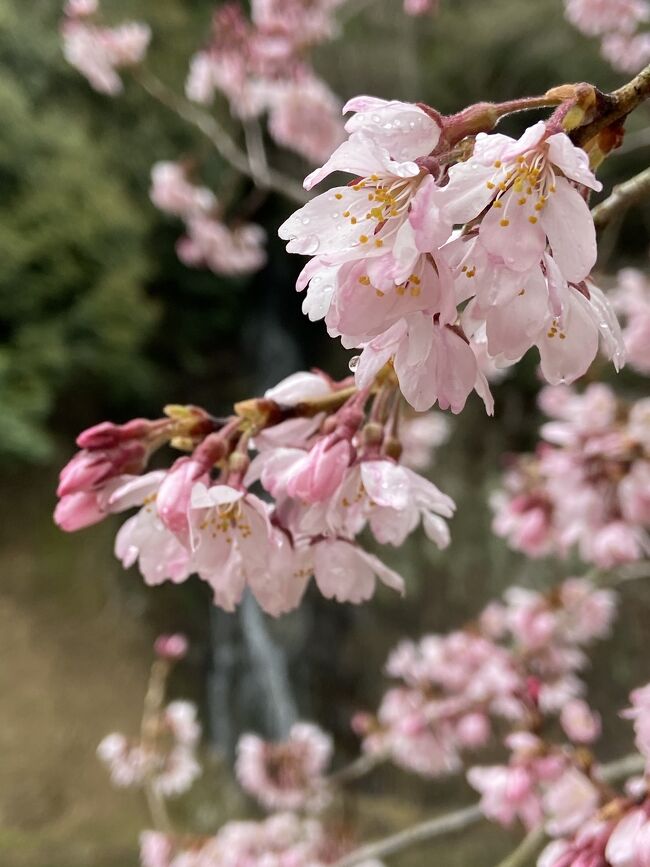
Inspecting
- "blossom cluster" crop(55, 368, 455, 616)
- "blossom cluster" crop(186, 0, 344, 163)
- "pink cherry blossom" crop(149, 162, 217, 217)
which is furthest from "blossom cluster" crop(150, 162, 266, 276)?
"blossom cluster" crop(55, 368, 455, 616)

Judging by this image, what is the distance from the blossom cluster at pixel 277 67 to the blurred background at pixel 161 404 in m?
0.58

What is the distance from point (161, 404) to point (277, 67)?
3.35ft

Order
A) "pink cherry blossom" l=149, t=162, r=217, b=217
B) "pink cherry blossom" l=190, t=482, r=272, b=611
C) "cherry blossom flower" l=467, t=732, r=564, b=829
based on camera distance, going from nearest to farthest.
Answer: "pink cherry blossom" l=190, t=482, r=272, b=611, "cherry blossom flower" l=467, t=732, r=564, b=829, "pink cherry blossom" l=149, t=162, r=217, b=217

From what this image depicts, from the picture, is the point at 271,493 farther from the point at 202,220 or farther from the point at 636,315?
the point at 202,220

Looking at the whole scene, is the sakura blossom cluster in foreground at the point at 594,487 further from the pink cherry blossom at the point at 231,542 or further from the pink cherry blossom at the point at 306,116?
the pink cherry blossom at the point at 306,116

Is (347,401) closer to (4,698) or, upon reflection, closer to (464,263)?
(464,263)

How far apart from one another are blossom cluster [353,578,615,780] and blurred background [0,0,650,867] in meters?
0.45

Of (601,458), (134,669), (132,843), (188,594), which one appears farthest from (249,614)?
(601,458)

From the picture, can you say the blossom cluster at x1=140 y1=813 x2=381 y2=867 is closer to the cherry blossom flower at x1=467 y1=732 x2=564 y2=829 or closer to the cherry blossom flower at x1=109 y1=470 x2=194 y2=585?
the cherry blossom flower at x1=467 y1=732 x2=564 y2=829

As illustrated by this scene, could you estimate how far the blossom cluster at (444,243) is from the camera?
0.79ft

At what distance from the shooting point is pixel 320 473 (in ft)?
1.09

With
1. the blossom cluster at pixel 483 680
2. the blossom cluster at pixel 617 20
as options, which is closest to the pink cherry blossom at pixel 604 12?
the blossom cluster at pixel 617 20

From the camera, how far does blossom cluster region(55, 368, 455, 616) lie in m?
0.35

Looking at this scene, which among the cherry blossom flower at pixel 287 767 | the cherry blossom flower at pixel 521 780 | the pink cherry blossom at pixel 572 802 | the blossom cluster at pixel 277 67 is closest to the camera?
the pink cherry blossom at pixel 572 802
